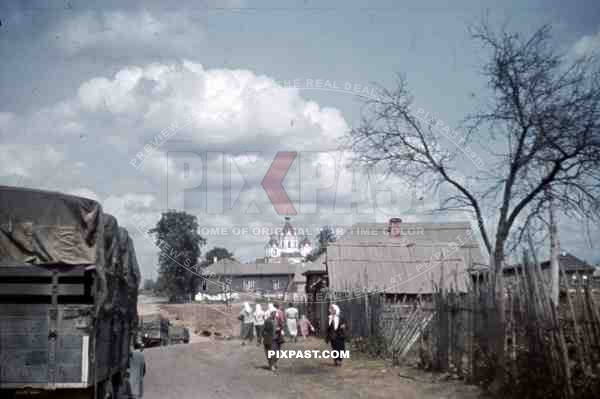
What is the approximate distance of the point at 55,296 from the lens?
24.5ft

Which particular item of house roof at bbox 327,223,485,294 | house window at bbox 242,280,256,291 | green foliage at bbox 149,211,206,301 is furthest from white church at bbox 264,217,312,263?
house window at bbox 242,280,256,291

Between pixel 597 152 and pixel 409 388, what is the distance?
5905 millimetres

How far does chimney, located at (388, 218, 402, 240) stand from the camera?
36.2m

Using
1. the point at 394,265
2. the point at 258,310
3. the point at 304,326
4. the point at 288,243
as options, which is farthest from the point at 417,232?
the point at 258,310

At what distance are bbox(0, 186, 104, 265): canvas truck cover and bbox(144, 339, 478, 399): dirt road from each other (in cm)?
543

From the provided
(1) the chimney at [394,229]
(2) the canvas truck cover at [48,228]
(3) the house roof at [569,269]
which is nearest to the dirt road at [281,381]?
(3) the house roof at [569,269]

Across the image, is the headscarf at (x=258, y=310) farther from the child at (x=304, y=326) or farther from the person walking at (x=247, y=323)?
the child at (x=304, y=326)

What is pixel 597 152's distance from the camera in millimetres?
12016

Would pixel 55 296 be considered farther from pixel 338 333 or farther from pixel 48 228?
pixel 338 333

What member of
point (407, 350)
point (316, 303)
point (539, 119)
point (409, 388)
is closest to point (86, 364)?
point (409, 388)

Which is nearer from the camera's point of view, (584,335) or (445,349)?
(584,335)

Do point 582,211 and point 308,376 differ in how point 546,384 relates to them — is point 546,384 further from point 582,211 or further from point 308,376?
point 308,376

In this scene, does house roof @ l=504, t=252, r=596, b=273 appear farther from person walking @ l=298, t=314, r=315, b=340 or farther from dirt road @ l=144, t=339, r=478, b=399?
person walking @ l=298, t=314, r=315, b=340

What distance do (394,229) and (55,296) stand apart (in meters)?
31.0
